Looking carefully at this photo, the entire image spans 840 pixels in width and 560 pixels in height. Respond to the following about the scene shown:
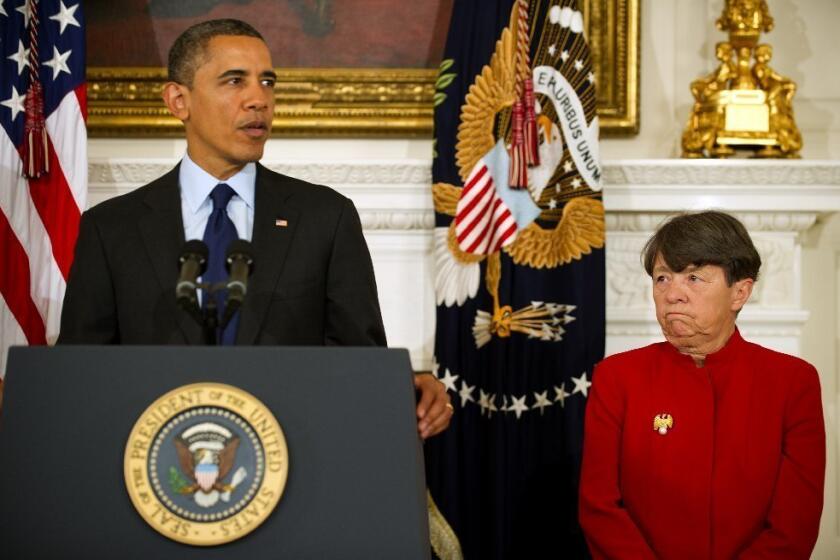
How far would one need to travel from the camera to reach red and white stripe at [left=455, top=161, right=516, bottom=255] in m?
4.11

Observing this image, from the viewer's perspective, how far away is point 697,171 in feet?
14.0

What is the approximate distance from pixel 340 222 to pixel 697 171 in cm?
214

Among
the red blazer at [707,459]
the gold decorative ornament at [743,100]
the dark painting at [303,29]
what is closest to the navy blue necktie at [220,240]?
the red blazer at [707,459]

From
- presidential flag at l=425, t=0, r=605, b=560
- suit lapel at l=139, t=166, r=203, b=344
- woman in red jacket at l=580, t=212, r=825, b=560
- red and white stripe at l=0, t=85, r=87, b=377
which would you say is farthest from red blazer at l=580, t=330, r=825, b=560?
red and white stripe at l=0, t=85, r=87, b=377

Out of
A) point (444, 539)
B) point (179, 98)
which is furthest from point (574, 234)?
point (179, 98)

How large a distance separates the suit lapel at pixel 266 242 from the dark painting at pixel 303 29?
2.01m

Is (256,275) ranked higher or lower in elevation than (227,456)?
higher

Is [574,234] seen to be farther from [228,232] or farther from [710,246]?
[228,232]

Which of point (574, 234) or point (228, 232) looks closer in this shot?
point (228, 232)

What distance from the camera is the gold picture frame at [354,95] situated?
4.48 m

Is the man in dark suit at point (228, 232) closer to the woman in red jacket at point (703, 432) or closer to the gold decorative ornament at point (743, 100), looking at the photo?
the woman in red jacket at point (703, 432)

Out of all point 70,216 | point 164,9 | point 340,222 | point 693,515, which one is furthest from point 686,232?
point 164,9

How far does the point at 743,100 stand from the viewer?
4.28 meters

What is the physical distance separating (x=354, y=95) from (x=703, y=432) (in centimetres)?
231
